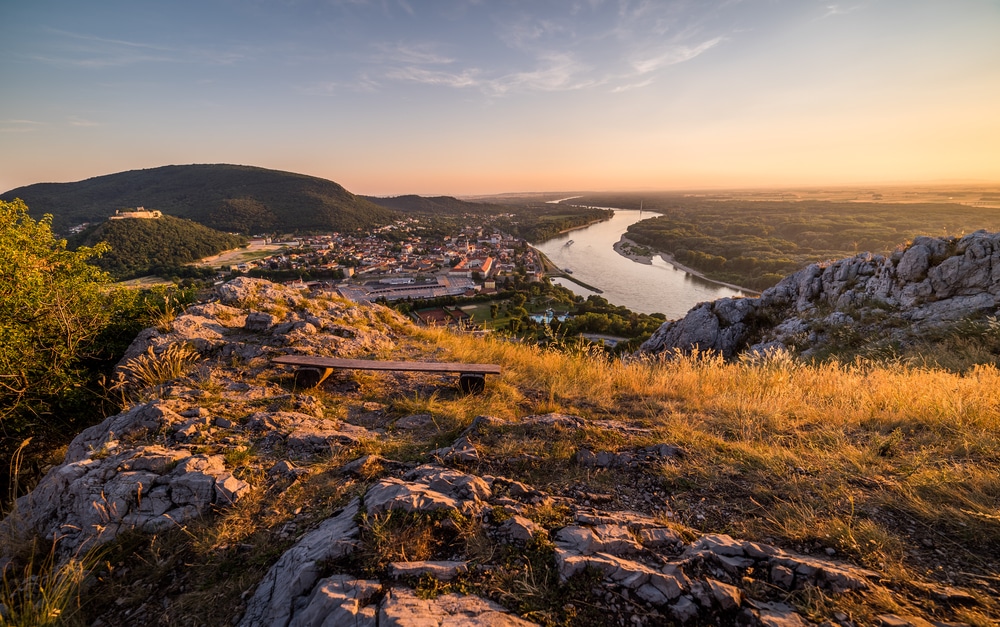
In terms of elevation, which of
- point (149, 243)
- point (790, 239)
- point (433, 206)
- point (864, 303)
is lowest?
point (864, 303)

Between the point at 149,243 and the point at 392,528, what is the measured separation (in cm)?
7036

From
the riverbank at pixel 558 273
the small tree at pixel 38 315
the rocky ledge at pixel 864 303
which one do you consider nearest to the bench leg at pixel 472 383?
the small tree at pixel 38 315

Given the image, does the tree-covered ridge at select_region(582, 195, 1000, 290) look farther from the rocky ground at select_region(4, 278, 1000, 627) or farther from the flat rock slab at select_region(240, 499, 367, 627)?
the flat rock slab at select_region(240, 499, 367, 627)

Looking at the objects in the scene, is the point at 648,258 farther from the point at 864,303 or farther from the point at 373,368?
the point at 373,368

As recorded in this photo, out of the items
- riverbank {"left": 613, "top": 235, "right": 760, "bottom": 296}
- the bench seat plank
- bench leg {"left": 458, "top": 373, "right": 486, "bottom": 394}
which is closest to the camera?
the bench seat plank

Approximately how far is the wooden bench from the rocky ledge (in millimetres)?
5816

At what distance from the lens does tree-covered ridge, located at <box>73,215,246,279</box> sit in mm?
44656

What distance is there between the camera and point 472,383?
4.86m

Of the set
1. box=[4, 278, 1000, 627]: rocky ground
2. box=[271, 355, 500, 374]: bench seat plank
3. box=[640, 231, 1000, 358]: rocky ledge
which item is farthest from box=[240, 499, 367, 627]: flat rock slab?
box=[640, 231, 1000, 358]: rocky ledge

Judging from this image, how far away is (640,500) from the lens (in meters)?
2.53

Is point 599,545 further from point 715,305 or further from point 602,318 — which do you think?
point 602,318

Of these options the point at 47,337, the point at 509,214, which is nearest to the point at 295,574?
the point at 47,337

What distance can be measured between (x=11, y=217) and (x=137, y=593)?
5.73 metres

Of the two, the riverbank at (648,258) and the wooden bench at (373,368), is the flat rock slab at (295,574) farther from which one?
the riverbank at (648,258)
